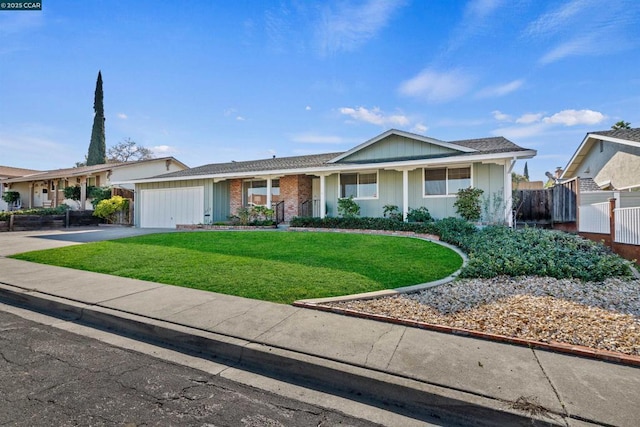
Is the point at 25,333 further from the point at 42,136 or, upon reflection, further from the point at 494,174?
the point at 42,136

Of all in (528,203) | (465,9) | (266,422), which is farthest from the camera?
(528,203)

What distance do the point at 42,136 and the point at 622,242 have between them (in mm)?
32754

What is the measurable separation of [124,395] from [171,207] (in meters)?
17.7

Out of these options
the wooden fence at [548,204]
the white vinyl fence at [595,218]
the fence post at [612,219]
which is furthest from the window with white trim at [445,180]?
the fence post at [612,219]

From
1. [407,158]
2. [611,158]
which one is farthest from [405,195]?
[611,158]

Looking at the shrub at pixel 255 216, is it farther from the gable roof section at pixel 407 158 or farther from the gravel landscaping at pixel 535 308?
the gravel landscaping at pixel 535 308

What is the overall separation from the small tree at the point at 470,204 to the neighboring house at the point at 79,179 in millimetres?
21698

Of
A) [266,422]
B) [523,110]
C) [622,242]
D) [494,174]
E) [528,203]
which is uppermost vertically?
[523,110]

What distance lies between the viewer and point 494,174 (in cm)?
1221

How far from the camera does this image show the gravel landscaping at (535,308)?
3.70m

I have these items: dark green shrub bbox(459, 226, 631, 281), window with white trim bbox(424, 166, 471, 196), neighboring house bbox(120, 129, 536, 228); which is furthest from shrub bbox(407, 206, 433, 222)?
dark green shrub bbox(459, 226, 631, 281)

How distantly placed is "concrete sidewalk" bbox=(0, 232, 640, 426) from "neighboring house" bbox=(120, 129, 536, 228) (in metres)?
9.56

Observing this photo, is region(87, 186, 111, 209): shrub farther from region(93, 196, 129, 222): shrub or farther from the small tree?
the small tree

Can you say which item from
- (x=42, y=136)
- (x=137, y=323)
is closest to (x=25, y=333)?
(x=137, y=323)
